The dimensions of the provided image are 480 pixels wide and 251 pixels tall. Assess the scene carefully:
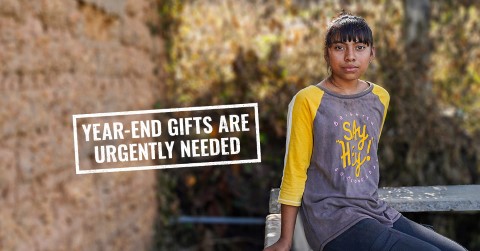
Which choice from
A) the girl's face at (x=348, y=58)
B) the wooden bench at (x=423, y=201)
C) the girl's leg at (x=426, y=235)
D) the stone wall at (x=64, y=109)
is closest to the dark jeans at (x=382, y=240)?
the girl's leg at (x=426, y=235)

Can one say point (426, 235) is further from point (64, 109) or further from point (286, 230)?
point (64, 109)

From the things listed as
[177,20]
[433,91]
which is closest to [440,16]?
[433,91]

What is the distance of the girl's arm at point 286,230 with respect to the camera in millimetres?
2113

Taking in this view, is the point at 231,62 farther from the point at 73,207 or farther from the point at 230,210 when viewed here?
the point at 73,207

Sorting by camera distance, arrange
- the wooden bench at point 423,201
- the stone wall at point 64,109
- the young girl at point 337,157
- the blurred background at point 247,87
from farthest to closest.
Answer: the blurred background at point 247,87 → the stone wall at point 64,109 → the wooden bench at point 423,201 → the young girl at point 337,157

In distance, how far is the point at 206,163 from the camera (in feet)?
19.9

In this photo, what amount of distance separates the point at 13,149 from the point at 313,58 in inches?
139

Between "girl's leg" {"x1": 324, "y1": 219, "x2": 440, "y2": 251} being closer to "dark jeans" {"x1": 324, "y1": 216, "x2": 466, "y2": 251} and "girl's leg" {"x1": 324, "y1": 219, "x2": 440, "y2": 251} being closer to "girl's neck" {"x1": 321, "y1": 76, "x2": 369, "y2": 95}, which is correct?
"dark jeans" {"x1": 324, "y1": 216, "x2": 466, "y2": 251}

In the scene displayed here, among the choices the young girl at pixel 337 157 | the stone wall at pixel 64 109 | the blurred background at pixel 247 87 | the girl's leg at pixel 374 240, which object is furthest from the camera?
the blurred background at pixel 247 87

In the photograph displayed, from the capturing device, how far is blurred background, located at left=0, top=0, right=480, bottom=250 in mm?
4988

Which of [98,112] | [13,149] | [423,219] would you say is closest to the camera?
[13,149]

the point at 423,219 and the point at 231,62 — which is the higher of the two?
the point at 231,62

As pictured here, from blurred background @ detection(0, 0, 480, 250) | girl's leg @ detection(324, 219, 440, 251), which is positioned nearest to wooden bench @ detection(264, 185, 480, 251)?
girl's leg @ detection(324, 219, 440, 251)

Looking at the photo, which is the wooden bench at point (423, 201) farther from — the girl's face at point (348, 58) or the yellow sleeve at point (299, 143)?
the girl's face at point (348, 58)
